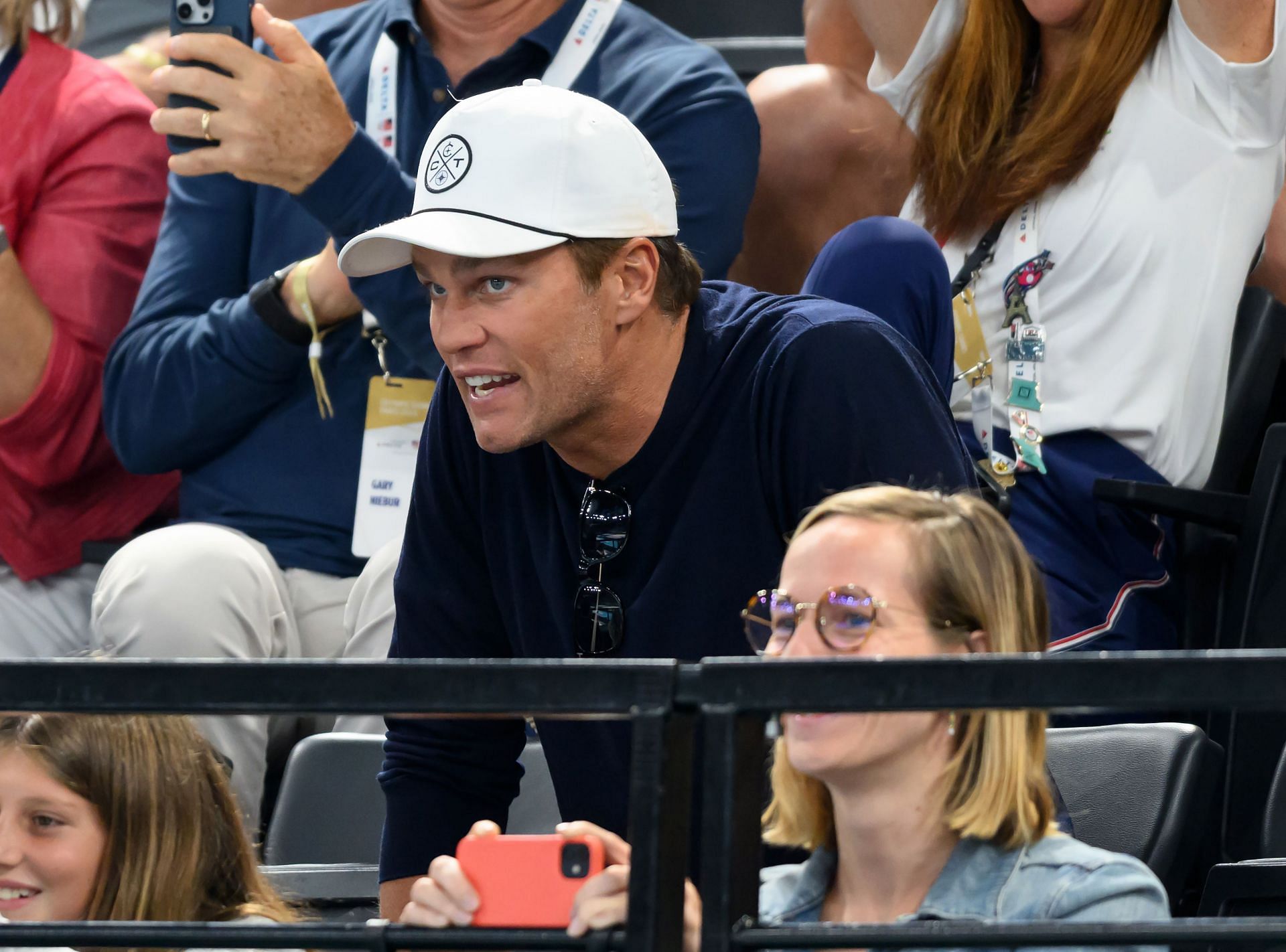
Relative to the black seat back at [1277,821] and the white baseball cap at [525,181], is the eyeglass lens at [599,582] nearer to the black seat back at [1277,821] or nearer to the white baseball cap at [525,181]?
the white baseball cap at [525,181]

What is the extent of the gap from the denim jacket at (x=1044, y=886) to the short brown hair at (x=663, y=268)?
26.9 inches

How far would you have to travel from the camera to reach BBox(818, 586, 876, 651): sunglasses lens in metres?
1.27

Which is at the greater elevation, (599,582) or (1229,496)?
(1229,496)

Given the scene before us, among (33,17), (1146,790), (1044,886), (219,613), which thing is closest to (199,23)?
(33,17)

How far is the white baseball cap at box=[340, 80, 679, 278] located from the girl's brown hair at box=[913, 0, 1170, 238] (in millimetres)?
892

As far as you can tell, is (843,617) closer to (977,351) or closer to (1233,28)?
(977,351)

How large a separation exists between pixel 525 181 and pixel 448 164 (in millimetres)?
93

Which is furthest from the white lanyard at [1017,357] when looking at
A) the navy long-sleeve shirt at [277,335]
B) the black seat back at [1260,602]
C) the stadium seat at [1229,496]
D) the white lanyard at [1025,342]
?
the navy long-sleeve shirt at [277,335]

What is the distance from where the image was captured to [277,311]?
2.53 meters

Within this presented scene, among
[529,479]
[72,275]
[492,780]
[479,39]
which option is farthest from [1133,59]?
[72,275]

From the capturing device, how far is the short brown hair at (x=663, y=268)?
1.66m

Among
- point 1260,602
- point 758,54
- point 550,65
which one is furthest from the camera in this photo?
point 758,54

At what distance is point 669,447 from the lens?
1714 millimetres

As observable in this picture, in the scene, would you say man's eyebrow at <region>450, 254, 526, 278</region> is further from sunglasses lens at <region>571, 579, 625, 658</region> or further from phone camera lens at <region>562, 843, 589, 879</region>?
phone camera lens at <region>562, 843, 589, 879</region>
